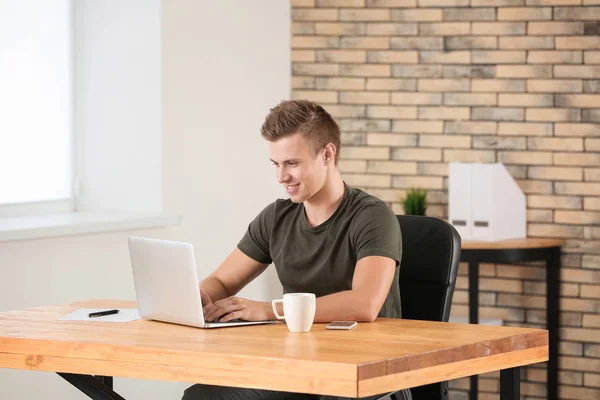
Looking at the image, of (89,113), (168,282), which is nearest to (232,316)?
(168,282)

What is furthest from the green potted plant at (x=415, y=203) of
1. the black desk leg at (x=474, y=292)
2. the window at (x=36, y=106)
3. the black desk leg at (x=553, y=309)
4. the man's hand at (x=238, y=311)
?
the man's hand at (x=238, y=311)

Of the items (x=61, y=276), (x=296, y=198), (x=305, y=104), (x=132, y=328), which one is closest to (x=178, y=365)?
(x=132, y=328)

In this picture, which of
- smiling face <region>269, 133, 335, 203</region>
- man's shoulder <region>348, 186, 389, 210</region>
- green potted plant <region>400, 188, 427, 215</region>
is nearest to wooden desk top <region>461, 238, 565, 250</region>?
green potted plant <region>400, 188, 427, 215</region>

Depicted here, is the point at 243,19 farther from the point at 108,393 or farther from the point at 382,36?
the point at 108,393

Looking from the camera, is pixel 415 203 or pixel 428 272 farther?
pixel 415 203

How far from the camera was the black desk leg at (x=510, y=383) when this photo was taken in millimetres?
2555

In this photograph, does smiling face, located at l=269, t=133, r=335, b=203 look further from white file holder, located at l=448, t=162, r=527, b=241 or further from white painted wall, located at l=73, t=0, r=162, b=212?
white file holder, located at l=448, t=162, r=527, b=241

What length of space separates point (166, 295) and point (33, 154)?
1.89 meters

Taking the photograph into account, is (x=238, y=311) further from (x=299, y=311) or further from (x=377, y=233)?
(x=377, y=233)

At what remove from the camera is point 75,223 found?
13.2ft

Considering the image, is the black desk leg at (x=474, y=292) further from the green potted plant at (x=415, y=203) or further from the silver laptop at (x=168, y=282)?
the silver laptop at (x=168, y=282)

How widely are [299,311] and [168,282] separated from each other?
34 centimetres

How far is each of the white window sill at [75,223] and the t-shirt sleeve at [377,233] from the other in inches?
55.9

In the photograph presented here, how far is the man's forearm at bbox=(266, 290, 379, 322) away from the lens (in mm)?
2637
